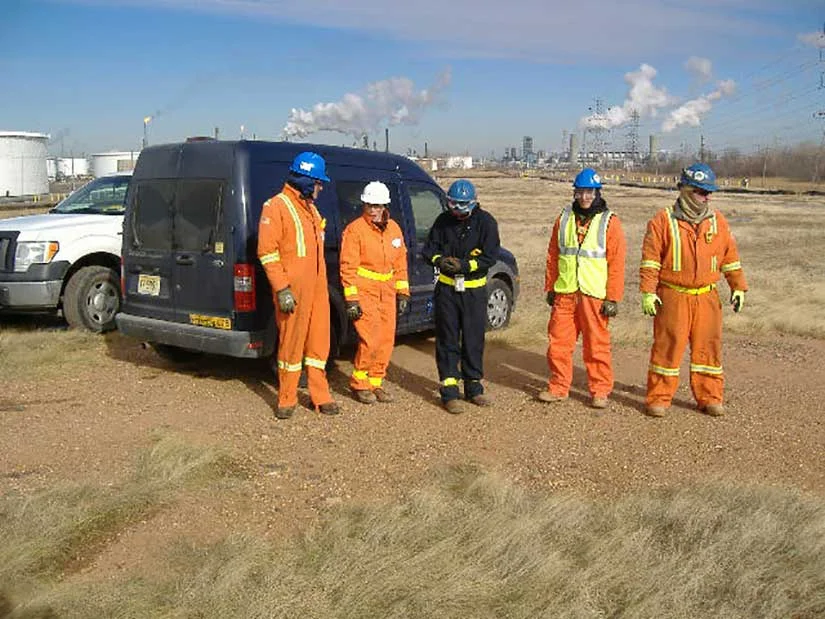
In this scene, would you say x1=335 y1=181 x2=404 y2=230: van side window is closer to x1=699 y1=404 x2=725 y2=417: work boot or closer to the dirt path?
the dirt path

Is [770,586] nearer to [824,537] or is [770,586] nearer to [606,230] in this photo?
[824,537]

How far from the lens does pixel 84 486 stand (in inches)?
181

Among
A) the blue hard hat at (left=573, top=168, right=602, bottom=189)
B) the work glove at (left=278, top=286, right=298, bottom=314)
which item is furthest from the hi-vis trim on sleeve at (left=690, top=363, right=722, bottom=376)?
the work glove at (left=278, top=286, right=298, bottom=314)

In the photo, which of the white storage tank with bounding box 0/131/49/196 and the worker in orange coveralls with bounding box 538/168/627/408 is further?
the white storage tank with bounding box 0/131/49/196

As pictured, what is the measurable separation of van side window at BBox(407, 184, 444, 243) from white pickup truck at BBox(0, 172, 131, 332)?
11.9 feet

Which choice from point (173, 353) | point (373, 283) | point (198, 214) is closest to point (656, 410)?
point (373, 283)

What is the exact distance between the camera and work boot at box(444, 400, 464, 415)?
641cm

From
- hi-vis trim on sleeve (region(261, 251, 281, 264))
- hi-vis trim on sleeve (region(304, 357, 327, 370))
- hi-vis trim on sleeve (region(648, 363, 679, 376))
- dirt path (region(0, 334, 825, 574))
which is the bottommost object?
dirt path (region(0, 334, 825, 574))

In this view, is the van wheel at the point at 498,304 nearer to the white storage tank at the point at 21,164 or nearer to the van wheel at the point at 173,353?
the van wheel at the point at 173,353

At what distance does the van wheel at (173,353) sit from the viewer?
25.3 ft

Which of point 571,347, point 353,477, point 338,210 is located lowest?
point 353,477

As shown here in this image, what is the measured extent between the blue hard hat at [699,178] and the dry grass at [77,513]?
153 inches

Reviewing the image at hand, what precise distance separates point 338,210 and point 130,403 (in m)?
2.39

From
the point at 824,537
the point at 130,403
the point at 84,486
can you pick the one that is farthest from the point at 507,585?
the point at 130,403
